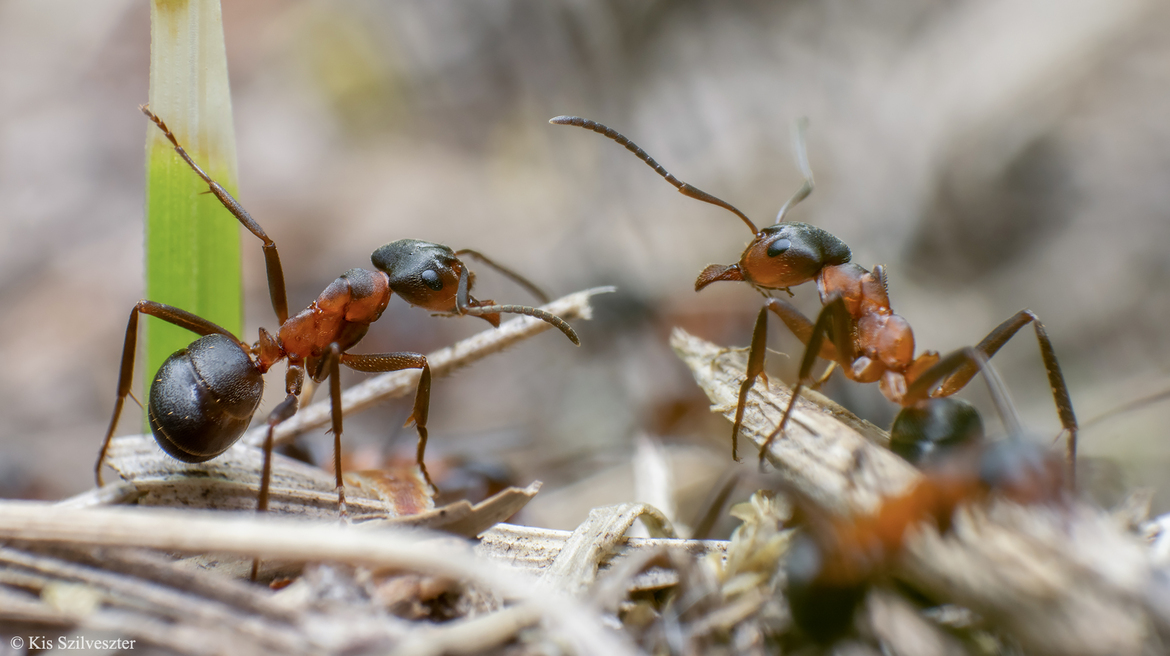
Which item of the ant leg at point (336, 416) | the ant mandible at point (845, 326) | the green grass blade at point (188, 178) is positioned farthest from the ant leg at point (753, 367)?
the green grass blade at point (188, 178)

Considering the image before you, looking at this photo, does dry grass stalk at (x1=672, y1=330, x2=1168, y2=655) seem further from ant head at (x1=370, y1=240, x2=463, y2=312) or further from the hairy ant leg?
ant head at (x1=370, y1=240, x2=463, y2=312)

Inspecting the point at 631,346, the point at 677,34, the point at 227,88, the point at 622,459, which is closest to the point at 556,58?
the point at 677,34

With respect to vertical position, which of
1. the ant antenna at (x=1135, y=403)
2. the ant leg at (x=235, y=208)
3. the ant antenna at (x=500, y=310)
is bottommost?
the ant leg at (x=235, y=208)

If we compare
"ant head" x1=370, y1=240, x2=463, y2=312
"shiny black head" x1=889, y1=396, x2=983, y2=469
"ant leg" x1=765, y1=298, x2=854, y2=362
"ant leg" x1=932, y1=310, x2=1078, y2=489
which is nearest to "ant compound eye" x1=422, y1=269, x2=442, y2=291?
"ant head" x1=370, y1=240, x2=463, y2=312

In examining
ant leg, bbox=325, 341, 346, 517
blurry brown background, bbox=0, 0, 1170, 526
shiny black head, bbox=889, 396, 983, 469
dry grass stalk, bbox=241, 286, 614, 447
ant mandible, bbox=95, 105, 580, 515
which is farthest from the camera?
blurry brown background, bbox=0, 0, 1170, 526

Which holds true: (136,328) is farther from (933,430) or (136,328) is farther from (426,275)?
(933,430)

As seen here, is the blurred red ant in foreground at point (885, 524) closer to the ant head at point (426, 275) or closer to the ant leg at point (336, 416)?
the ant leg at point (336, 416)
